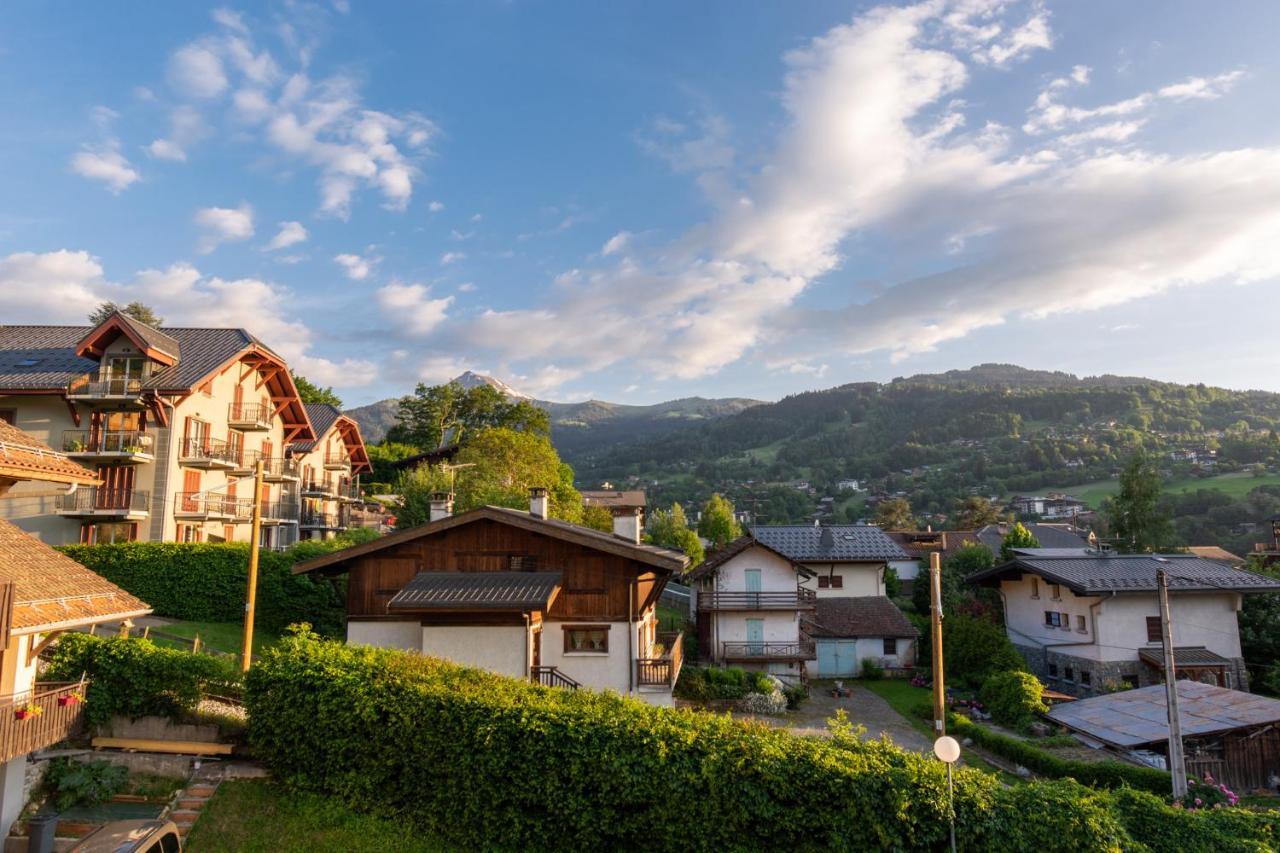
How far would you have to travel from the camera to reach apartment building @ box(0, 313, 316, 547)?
3194 cm

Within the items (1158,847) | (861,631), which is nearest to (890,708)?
(861,631)

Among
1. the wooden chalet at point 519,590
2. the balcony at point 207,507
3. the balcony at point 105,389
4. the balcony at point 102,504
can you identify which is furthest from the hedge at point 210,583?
the wooden chalet at point 519,590

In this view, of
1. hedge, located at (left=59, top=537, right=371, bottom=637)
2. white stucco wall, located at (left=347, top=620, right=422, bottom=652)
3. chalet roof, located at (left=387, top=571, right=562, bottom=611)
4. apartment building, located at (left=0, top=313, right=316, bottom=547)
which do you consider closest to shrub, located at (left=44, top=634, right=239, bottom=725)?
chalet roof, located at (left=387, top=571, right=562, bottom=611)

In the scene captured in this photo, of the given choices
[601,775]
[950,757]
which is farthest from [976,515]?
[601,775]

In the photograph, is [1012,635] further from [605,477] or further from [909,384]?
[909,384]

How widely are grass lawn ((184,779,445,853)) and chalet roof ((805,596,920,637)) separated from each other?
2624 cm

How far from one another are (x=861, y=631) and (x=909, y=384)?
17729 centimetres

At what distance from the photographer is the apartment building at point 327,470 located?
47.9m

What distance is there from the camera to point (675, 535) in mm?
60531

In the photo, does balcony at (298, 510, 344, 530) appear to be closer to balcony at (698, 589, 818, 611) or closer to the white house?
balcony at (698, 589, 818, 611)

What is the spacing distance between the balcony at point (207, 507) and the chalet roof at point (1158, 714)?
37.4m

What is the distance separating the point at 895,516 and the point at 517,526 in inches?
3468

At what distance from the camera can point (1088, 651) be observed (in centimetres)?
3144

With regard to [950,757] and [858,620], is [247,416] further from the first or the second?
[950,757]
